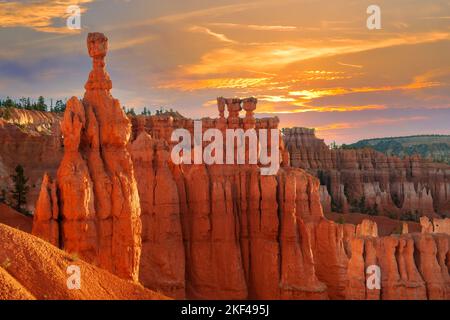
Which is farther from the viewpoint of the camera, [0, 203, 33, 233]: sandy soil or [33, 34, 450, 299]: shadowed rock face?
[33, 34, 450, 299]: shadowed rock face

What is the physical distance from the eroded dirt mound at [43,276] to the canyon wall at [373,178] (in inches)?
2591

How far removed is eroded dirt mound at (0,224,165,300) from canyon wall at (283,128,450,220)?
65815 mm

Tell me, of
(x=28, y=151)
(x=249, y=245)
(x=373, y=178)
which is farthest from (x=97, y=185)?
(x=373, y=178)

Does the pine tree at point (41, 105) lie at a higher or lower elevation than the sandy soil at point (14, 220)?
higher

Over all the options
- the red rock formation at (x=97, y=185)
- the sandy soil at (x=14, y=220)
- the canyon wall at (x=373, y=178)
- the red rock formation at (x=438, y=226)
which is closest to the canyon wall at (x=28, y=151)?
the red rock formation at (x=438, y=226)

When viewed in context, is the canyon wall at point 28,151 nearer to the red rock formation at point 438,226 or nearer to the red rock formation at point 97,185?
the red rock formation at point 438,226

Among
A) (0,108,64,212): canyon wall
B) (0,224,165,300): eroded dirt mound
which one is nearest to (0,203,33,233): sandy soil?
(0,224,165,300): eroded dirt mound

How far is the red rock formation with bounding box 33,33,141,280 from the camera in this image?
20281 millimetres

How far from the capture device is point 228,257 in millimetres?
31875

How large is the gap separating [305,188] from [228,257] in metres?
6.94

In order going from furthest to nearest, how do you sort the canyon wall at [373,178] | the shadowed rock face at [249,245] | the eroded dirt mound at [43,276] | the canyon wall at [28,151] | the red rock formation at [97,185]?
the canyon wall at [373,178], the canyon wall at [28,151], the shadowed rock face at [249,245], the red rock formation at [97,185], the eroded dirt mound at [43,276]

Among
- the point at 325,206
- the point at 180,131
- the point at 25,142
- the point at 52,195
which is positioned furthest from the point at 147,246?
the point at 325,206

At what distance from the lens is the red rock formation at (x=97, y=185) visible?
66.5ft

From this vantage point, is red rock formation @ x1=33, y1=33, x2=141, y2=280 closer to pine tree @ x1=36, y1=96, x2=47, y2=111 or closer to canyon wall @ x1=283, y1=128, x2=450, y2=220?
canyon wall @ x1=283, y1=128, x2=450, y2=220
